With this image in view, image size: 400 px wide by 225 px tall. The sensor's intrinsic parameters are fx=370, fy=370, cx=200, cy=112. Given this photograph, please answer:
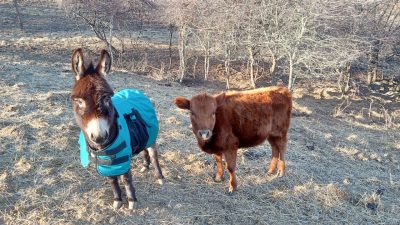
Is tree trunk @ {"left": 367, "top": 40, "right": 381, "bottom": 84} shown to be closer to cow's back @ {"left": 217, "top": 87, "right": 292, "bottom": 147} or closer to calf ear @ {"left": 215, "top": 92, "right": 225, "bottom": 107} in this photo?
cow's back @ {"left": 217, "top": 87, "right": 292, "bottom": 147}

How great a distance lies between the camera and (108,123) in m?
3.58

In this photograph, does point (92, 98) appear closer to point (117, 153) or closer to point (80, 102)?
point (80, 102)

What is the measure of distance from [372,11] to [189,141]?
987 cm

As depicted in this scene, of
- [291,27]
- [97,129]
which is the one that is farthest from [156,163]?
[291,27]

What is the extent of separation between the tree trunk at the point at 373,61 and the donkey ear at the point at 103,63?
A: 11.9 m

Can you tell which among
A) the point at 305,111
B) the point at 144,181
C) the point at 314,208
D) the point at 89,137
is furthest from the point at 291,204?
the point at 305,111

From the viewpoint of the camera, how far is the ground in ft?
14.7

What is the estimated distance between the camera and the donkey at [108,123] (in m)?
3.44

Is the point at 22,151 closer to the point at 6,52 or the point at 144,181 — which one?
the point at 144,181

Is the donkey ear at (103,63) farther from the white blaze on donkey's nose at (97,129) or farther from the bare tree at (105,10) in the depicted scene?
the bare tree at (105,10)

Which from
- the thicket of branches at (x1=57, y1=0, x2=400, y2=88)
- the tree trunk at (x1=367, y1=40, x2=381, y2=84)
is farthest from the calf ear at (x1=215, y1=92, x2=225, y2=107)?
the tree trunk at (x1=367, y1=40, x2=381, y2=84)

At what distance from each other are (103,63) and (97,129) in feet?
2.16

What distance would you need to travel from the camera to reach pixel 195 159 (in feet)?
19.3

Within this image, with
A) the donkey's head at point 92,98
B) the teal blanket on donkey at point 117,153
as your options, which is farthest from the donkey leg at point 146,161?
the donkey's head at point 92,98
